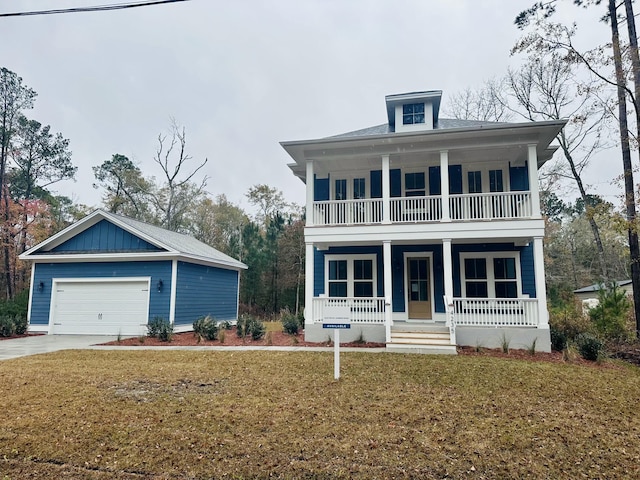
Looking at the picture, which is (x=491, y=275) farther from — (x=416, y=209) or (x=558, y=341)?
(x=416, y=209)

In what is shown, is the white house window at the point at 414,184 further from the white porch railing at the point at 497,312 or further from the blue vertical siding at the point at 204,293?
the blue vertical siding at the point at 204,293

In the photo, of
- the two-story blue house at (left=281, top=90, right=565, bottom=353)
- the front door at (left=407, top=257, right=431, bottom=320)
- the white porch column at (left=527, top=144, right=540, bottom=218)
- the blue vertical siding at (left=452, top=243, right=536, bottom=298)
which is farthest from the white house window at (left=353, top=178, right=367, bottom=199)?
the white porch column at (left=527, top=144, right=540, bottom=218)

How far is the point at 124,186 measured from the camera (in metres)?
29.7

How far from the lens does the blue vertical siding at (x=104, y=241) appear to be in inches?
535

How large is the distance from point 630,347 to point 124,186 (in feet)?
102

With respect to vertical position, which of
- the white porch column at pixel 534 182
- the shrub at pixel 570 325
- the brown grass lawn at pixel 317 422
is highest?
the white porch column at pixel 534 182

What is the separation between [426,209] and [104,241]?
1117cm

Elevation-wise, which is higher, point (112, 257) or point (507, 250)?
point (507, 250)

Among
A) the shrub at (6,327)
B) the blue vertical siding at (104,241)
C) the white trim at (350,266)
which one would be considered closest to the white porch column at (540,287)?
the white trim at (350,266)

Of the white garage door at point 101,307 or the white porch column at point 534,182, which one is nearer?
the white porch column at point 534,182

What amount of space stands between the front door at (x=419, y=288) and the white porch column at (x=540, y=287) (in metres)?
3.13

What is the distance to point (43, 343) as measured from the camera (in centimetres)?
1121

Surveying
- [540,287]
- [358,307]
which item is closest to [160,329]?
[358,307]

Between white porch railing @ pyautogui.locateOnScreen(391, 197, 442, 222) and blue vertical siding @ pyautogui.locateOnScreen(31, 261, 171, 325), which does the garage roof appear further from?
white porch railing @ pyautogui.locateOnScreen(391, 197, 442, 222)
